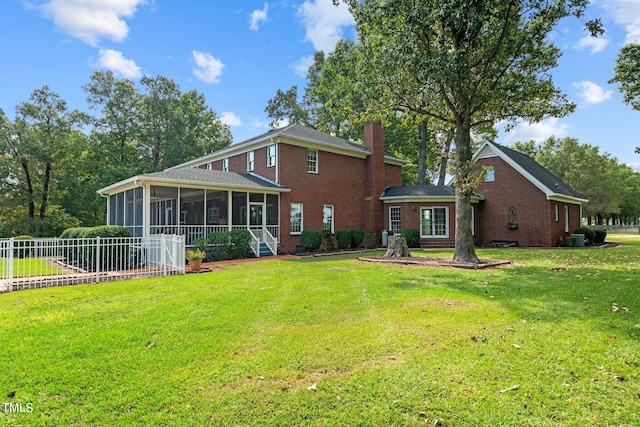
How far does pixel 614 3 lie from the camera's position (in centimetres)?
1275

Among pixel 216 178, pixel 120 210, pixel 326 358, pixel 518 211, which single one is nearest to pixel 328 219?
pixel 216 178

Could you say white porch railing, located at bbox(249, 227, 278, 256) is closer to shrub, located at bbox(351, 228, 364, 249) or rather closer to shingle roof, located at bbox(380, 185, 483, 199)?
shrub, located at bbox(351, 228, 364, 249)

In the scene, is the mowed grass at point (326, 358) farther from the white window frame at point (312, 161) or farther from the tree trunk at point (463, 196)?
the white window frame at point (312, 161)

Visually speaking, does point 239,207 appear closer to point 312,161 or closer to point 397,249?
point 312,161

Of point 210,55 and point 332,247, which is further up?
point 210,55

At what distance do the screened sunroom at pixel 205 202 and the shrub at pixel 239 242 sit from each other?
2.77ft

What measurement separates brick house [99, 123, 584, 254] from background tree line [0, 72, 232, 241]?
36.7ft

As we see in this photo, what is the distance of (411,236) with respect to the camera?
20781 mm

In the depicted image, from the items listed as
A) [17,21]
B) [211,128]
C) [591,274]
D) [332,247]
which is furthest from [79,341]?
[211,128]

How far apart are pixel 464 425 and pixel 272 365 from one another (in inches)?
77.1

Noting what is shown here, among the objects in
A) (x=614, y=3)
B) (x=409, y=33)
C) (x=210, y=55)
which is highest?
(x=210, y=55)

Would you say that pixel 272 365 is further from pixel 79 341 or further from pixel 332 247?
pixel 332 247

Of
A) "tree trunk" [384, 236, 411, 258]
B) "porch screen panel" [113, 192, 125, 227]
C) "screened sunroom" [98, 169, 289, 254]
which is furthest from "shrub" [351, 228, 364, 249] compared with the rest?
"porch screen panel" [113, 192, 125, 227]

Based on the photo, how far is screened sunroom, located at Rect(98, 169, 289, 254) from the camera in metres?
15.4
